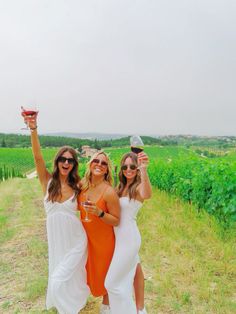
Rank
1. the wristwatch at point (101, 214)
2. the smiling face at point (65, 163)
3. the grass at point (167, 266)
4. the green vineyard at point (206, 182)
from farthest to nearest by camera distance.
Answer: the green vineyard at point (206, 182), the grass at point (167, 266), the smiling face at point (65, 163), the wristwatch at point (101, 214)

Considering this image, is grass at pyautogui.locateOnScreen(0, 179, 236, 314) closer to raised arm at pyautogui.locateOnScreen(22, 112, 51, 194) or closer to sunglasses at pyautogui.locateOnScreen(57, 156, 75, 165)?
raised arm at pyautogui.locateOnScreen(22, 112, 51, 194)

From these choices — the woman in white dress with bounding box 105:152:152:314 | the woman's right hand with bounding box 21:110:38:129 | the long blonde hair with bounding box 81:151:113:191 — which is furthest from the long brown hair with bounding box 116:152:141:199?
the woman's right hand with bounding box 21:110:38:129

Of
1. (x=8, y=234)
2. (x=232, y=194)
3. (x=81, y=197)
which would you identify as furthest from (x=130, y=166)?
(x=8, y=234)

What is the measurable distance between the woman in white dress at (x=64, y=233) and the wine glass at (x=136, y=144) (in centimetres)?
57

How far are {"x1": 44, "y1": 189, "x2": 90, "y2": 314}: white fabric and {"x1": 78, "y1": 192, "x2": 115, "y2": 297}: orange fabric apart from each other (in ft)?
0.26

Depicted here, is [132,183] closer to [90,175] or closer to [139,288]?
[90,175]

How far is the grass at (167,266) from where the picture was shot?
437 cm

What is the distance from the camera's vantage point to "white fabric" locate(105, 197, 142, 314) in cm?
334

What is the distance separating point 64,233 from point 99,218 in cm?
41

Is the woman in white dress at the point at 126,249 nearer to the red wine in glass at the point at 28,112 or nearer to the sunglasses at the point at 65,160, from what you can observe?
the sunglasses at the point at 65,160

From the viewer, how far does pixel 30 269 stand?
5.57m

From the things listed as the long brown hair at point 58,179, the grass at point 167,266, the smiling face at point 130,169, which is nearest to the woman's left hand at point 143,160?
the smiling face at point 130,169

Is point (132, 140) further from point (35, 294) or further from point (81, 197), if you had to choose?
point (35, 294)

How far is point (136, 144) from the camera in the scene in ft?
11.1
